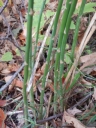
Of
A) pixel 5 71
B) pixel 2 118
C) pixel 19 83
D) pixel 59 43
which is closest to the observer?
pixel 59 43

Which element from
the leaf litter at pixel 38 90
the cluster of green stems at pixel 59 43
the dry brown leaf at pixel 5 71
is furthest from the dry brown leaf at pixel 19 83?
the cluster of green stems at pixel 59 43

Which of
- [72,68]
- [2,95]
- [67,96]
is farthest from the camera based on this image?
[2,95]

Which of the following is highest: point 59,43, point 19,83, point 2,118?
point 59,43

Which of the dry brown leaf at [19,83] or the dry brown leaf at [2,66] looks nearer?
the dry brown leaf at [19,83]

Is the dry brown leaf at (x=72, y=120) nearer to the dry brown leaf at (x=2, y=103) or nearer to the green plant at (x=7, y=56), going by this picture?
Result: the dry brown leaf at (x=2, y=103)

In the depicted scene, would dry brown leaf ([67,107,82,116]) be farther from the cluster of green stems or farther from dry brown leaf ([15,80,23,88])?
dry brown leaf ([15,80,23,88])

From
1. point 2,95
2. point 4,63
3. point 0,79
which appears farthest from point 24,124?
point 4,63

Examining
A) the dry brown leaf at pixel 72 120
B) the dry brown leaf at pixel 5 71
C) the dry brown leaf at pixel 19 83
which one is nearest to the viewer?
the dry brown leaf at pixel 72 120

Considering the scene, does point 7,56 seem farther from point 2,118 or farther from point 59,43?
point 59,43

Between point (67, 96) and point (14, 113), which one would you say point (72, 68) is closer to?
point (67, 96)

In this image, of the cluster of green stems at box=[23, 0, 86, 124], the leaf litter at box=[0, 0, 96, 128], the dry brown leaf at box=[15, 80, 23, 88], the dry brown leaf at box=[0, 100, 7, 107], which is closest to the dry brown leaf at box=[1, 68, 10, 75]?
the leaf litter at box=[0, 0, 96, 128]

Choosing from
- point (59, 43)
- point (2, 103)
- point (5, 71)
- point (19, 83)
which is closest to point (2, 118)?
point (2, 103)
